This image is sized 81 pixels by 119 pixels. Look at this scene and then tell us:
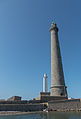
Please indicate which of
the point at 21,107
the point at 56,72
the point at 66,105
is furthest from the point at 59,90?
the point at 21,107

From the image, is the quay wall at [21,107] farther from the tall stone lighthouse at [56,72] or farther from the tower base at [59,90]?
the tall stone lighthouse at [56,72]

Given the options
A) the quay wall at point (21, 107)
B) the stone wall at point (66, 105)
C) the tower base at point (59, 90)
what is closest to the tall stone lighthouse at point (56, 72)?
the tower base at point (59, 90)

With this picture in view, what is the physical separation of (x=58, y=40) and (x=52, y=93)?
16908 mm

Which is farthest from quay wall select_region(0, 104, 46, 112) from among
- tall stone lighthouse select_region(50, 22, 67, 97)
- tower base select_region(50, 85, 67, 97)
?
tall stone lighthouse select_region(50, 22, 67, 97)

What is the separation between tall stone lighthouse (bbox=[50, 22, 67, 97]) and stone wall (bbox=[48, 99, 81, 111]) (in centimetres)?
785

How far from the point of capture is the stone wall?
26500mm

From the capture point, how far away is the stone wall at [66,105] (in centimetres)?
2650

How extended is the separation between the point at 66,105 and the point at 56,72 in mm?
11289

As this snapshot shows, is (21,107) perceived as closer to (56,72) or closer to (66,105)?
(66,105)

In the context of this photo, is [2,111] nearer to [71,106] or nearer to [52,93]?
[71,106]

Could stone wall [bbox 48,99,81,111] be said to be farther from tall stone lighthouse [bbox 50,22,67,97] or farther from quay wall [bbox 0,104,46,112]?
tall stone lighthouse [bbox 50,22,67,97]

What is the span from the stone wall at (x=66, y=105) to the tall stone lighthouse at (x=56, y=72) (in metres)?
7.85

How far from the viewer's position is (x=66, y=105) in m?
27.2

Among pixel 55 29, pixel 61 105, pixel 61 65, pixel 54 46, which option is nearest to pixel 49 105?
pixel 61 105
